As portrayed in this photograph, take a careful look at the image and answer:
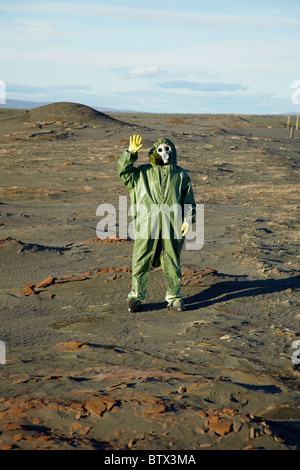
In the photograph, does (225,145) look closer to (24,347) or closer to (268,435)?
(24,347)

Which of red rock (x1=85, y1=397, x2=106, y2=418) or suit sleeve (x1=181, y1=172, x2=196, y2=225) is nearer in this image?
red rock (x1=85, y1=397, x2=106, y2=418)

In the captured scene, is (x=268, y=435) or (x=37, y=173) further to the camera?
(x=37, y=173)

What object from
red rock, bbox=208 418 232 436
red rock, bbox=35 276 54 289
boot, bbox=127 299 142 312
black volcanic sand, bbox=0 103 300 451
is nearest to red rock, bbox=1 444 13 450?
black volcanic sand, bbox=0 103 300 451

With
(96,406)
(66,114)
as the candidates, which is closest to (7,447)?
(96,406)

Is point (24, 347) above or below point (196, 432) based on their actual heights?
below

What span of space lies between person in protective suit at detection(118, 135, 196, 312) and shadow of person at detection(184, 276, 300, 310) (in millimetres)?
525

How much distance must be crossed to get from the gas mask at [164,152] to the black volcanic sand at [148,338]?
1.57 metres

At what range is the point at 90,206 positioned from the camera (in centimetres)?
1305

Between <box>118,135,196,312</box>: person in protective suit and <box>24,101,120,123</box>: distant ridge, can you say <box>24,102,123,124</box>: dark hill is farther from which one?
<box>118,135,196,312</box>: person in protective suit

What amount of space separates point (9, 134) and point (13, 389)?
2258cm

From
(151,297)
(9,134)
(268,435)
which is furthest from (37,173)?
(268,435)

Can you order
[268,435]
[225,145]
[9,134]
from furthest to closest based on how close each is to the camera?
[9,134] → [225,145] → [268,435]

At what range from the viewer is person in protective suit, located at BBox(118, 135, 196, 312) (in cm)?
554

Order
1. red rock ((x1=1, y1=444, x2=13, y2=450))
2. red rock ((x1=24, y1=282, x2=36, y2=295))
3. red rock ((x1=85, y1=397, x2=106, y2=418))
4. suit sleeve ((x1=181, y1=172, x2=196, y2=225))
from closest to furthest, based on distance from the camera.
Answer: red rock ((x1=1, y1=444, x2=13, y2=450)), red rock ((x1=85, y1=397, x2=106, y2=418)), suit sleeve ((x1=181, y1=172, x2=196, y2=225)), red rock ((x1=24, y1=282, x2=36, y2=295))
